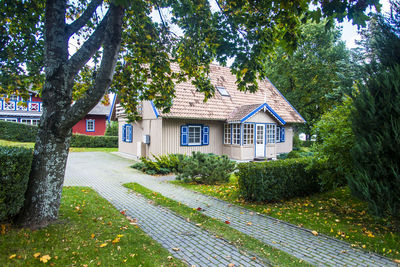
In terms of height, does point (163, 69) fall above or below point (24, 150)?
above

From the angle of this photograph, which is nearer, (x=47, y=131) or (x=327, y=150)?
(x=47, y=131)

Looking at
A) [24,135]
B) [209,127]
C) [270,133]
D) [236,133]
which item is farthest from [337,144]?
[24,135]

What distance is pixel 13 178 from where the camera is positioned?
446cm

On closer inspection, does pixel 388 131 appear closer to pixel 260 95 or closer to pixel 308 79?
pixel 260 95

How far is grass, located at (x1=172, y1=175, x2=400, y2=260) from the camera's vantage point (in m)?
4.86

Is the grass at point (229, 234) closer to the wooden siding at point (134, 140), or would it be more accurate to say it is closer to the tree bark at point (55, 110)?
the tree bark at point (55, 110)

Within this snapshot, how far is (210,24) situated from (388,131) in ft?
15.0

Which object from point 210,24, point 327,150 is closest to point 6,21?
point 210,24

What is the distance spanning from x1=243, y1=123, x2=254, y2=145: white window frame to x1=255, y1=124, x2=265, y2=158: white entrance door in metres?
0.48

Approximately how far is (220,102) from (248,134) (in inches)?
124

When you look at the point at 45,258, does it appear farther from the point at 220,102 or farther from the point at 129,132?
the point at 129,132

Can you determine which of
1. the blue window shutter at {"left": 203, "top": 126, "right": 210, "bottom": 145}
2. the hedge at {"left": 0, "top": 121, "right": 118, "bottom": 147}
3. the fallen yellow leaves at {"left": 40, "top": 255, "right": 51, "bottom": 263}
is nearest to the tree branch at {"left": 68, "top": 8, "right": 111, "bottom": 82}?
the fallen yellow leaves at {"left": 40, "top": 255, "right": 51, "bottom": 263}

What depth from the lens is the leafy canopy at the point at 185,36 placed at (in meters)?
5.61

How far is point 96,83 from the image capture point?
483cm
